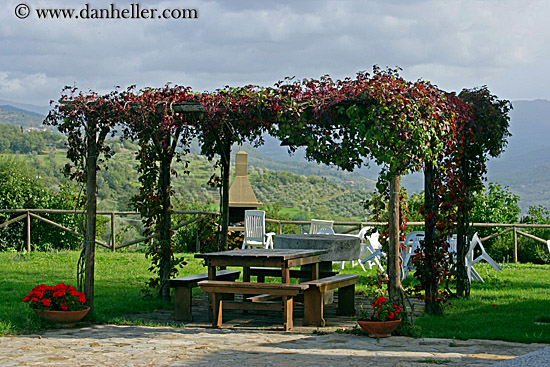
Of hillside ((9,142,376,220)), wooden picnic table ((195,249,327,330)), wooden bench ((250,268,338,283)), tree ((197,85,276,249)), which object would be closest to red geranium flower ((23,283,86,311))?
wooden picnic table ((195,249,327,330))

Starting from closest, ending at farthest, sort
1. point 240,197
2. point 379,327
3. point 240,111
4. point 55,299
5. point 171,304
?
point 379,327
point 55,299
point 240,111
point 171,304
point 240,197

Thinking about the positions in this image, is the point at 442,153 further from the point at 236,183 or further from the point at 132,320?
the point at 236,183

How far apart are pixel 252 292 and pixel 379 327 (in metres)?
1.25

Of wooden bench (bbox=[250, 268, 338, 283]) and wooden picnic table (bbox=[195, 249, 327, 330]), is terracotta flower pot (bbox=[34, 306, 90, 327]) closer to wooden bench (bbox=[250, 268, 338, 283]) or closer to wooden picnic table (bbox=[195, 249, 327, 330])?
wooden picnic table (bbox=[195, 249, 327, 330])

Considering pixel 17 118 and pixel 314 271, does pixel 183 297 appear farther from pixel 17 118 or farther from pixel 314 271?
pixel 17 118

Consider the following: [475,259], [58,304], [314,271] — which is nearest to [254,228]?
[475,259]

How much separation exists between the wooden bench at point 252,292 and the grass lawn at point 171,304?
2.90 ft

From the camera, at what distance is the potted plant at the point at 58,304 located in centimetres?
596

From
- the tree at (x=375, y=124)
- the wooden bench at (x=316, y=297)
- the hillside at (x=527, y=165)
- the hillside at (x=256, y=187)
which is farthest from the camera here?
the hillside at (x=527, y=165)

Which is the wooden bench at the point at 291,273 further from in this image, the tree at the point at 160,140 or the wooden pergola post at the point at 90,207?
the wooden pergola post at the point at 90,207

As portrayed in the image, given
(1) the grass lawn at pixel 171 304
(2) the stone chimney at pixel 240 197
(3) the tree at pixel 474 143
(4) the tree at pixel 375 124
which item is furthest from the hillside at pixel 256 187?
(4) the tree at pixel 375 124

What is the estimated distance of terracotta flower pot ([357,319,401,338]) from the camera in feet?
17.9

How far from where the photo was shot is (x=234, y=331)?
19.5 ft

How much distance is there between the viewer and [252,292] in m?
5.93
